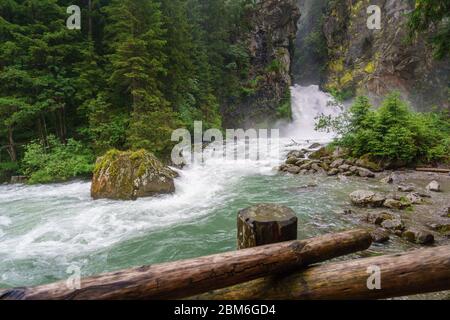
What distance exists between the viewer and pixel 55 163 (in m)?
12.6

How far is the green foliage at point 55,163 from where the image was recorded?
12.3 metres

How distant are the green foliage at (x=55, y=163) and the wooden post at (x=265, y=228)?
1141 cm

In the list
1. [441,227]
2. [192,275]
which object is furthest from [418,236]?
[192,275]

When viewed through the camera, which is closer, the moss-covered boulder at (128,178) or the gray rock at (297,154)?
the moss-covered boulder at (128,178)

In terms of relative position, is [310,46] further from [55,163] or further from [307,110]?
[55,163]

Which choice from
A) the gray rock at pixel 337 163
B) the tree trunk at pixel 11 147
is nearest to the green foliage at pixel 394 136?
the gray rock at pixel 337 163

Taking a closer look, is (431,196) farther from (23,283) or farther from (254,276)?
(23,283)

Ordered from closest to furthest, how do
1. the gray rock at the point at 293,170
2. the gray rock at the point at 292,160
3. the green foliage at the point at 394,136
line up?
the green foliage at the point at 394,136, the gray rock at the point at 293,170, the gray rock at the point at 292,160

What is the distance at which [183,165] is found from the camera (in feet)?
46.1

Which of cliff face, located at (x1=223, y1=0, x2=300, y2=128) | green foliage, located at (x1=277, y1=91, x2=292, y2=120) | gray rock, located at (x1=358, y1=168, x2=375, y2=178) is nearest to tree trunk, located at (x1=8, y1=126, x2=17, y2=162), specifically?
gray rock, located at (x1=358, y1=168, x2=375, y2=178)

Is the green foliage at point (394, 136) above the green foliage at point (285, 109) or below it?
below

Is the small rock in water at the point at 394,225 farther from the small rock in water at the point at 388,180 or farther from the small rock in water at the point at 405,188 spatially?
the small rock in water at the point at 388,180

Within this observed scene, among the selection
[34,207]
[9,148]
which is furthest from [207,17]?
[34,207]

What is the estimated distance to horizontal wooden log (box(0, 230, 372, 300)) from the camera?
191cm
